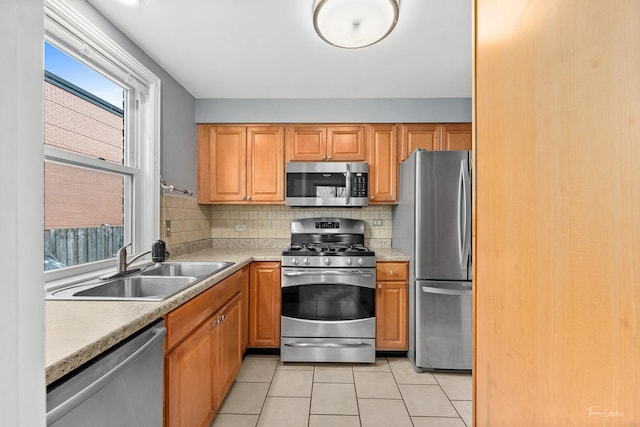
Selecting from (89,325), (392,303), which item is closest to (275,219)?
(392,303)

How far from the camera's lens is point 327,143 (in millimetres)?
3121

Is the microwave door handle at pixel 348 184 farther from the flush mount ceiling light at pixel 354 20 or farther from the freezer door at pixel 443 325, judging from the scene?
the flush mount ceiling light at pixel 354 20

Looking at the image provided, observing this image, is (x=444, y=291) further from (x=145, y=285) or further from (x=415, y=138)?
(x=145, y=285)

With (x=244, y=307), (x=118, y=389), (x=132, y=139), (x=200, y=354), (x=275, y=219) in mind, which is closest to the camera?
(x=118, y=389)

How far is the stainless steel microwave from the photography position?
9.91ft

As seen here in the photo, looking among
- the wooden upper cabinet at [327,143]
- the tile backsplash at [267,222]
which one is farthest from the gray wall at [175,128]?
the wooden upper cabinet at [327,143]

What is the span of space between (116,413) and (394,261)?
217 centimetres

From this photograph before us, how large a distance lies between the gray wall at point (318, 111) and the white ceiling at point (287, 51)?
0.08m

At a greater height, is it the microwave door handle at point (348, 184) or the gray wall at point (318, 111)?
the gray wall at point (318, 111)

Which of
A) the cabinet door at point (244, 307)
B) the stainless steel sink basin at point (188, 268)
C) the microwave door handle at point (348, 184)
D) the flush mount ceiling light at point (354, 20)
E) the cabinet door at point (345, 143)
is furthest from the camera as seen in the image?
the cabinet door at point (345, 143)

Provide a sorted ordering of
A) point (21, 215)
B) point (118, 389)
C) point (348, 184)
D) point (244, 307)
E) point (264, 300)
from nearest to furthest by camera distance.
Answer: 1. point (21, 215)
2. point (118, 389)
3. point (244, 307)
4. point (264, 300)
5. point (348, 184)
